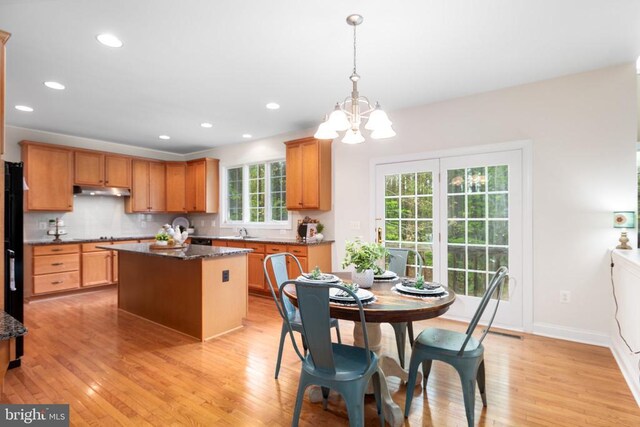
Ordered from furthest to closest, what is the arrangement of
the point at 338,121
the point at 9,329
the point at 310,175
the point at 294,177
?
the point at 294,177
the point at 310,175
the point at 338,121
the point at 9,329

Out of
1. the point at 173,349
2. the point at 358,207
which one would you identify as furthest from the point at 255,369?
the point at 358,207

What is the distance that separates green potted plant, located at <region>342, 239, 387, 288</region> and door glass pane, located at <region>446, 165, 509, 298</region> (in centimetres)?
193

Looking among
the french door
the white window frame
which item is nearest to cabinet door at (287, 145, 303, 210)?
the white window frame

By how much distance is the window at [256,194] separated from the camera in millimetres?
5793

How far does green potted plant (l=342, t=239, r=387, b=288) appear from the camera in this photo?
228cm

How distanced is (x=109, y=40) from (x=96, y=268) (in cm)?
411

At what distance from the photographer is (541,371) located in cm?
262

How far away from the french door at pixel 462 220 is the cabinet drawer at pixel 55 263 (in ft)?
15.5

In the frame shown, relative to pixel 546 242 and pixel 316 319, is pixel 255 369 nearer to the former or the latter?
pixel 316 319

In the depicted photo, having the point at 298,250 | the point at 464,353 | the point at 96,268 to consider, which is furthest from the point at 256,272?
the point at 464,353

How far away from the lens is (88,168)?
556cm

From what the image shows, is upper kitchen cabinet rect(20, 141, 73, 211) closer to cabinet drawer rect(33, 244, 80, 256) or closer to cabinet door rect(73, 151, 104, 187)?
cabinet door rect(73, 151, 104, 187)

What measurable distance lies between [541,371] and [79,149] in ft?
22.1

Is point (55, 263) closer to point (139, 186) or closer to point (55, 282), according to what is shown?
point (55, 282)
